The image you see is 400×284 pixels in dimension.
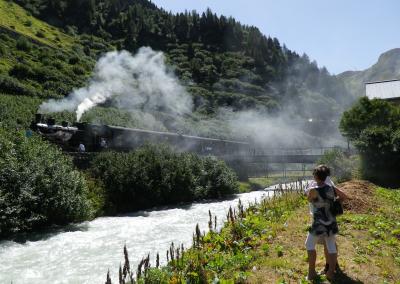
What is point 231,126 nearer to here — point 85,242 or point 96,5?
point 85,242

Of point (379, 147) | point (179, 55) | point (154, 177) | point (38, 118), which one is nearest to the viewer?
point (38, 118)

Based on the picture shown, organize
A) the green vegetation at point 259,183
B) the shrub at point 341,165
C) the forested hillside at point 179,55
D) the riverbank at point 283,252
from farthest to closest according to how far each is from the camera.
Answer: the forested hillside at point 179,55 → the green vegetation at point 259,183 → the shrub at point 341,165 → the riverbank at point 283,252

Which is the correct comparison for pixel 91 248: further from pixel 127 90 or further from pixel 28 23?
pixel 28 23

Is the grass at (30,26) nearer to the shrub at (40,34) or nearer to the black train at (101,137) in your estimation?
the shrub at (40,34)

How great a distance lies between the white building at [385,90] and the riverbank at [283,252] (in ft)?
127

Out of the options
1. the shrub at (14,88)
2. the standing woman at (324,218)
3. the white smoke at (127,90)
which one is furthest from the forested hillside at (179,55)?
the standing woman at (324,218)

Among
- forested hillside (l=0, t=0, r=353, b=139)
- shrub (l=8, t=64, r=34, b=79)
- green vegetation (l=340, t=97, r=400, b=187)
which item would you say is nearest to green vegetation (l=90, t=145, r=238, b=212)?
green vegetation (l=340, t=97, r=400, b=187)

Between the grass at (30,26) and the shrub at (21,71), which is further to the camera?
the grass at (30,26)

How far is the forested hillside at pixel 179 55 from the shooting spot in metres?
76.6

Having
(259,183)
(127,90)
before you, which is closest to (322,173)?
(259,183)

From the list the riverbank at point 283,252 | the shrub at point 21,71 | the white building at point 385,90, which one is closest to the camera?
the riverbank at point 283,252

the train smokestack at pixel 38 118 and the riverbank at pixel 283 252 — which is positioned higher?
the train smokestack at pixel 38 118

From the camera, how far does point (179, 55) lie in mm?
153125

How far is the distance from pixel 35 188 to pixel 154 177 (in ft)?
36.3
